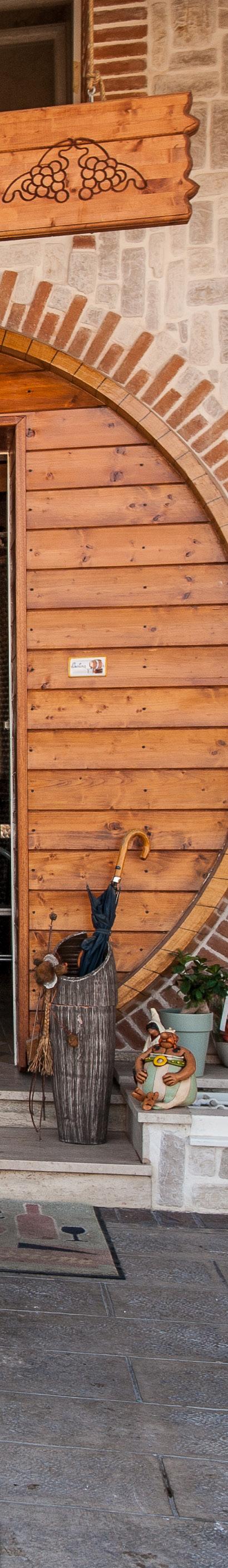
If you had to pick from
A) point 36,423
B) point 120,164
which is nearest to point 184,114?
point 120,164

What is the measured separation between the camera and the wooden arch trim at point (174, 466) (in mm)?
4613

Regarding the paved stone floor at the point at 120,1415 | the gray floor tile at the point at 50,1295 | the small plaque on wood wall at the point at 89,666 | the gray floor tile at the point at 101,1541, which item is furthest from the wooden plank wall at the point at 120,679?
the gray floor tile at the point at 101,1541

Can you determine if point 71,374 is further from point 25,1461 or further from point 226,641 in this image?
point 25,1461

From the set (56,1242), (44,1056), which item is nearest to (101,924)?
(44,1056)

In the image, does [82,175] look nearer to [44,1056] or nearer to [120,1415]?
[44,1056]

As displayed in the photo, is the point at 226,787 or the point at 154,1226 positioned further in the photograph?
the point at 226,787

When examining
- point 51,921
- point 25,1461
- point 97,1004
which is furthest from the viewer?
point 51,921

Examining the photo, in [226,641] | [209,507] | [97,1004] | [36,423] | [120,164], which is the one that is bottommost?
[97,1004]

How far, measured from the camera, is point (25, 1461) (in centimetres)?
227

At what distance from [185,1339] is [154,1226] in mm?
751

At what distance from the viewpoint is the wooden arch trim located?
4613 mm

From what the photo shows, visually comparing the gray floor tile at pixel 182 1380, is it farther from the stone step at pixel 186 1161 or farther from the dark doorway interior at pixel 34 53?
the dark doorway interior at pixel 34 53

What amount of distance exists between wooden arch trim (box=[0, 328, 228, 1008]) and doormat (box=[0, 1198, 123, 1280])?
1.11 m

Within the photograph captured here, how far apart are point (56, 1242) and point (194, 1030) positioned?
3.27ft
